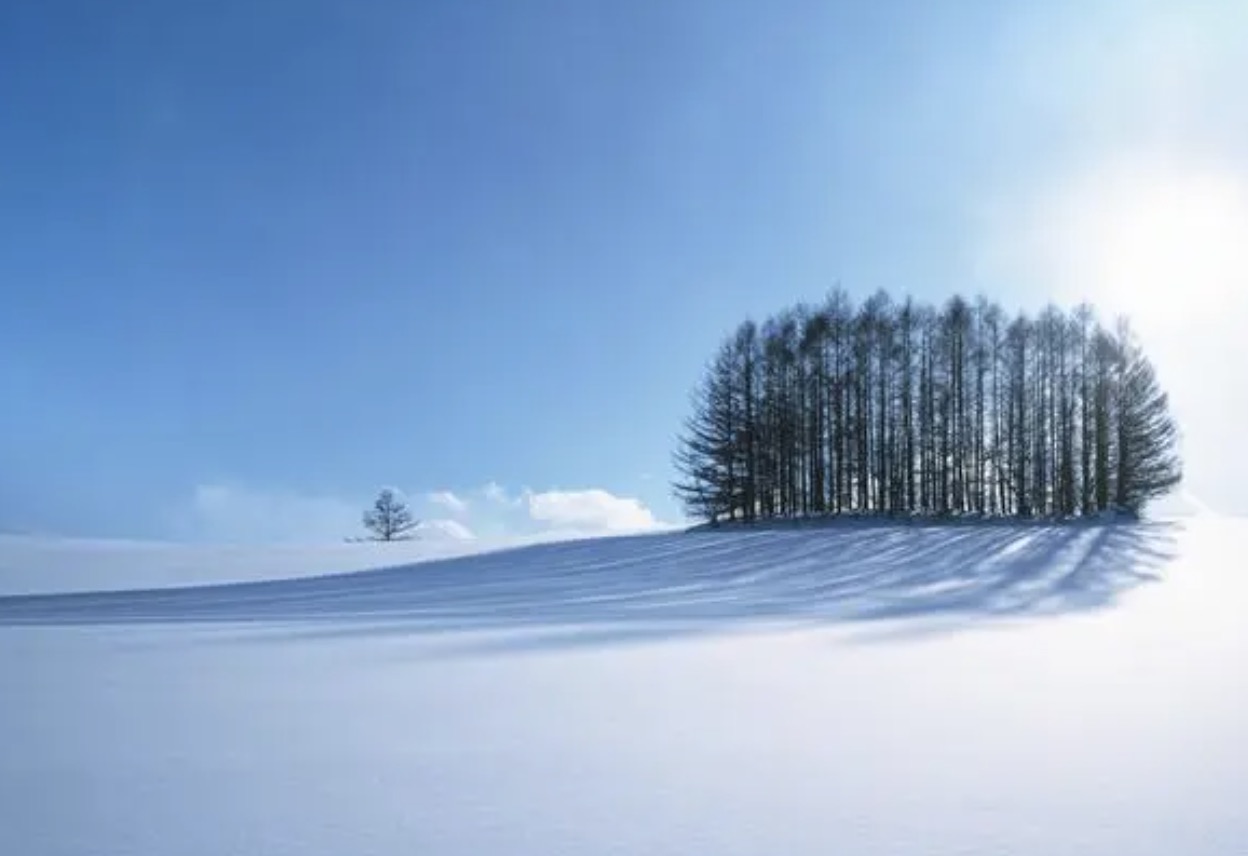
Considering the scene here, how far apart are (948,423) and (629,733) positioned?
2687 centimetres

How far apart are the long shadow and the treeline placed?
10.2m

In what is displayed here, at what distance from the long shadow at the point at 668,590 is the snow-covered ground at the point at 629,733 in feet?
0.59

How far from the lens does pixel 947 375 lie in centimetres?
2673

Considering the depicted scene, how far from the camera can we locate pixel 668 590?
29.3ft

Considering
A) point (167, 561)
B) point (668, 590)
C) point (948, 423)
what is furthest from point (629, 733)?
point (948, 423)

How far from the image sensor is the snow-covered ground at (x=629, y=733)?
1.66 m

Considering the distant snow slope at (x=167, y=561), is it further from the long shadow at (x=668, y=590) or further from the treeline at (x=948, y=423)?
the treeline at (x=948, y=423)

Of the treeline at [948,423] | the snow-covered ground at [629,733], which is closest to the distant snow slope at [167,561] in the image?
the snow-covered ground at [629,733]

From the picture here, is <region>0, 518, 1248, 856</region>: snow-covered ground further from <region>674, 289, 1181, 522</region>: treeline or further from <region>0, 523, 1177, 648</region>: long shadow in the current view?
<region>674, 289, 1181, 522</region>: treeline

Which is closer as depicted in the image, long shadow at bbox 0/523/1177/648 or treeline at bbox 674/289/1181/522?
long shadow at bbox 0/523/1177/648

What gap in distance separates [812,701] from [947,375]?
87.3 feet

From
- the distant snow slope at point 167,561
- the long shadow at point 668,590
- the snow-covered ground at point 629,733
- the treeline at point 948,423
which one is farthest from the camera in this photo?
the treeline at point 948,423

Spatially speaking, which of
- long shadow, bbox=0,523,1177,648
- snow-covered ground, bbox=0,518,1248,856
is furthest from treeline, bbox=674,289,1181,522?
snow-covered ground, bbox=0,518,1248,856

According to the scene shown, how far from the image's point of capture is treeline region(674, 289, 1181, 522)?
84.8ft
